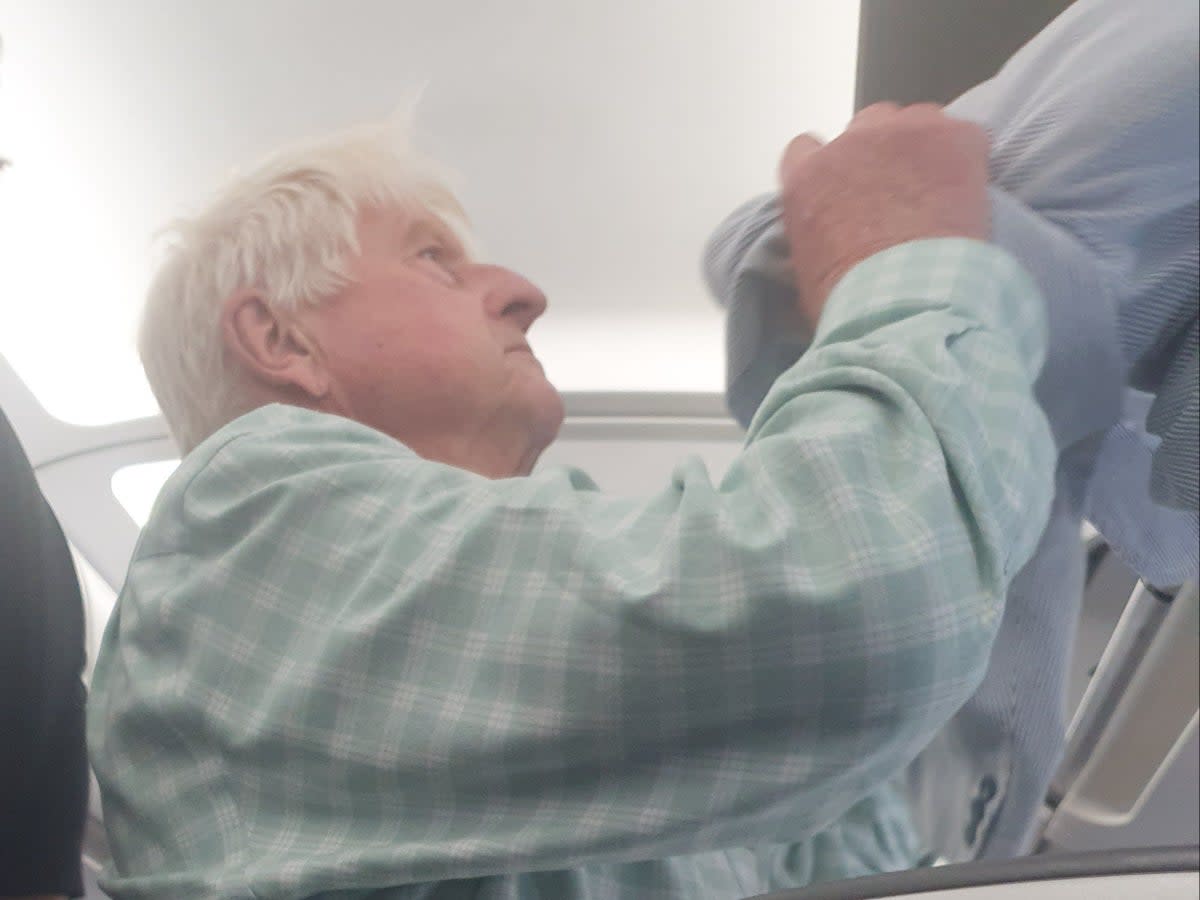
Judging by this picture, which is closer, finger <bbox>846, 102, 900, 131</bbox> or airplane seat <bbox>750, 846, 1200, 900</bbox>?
airplane seat <bbox>750, 846, 1200, 900</bbox>

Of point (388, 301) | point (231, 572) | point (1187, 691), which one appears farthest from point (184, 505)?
point (1187, 691)

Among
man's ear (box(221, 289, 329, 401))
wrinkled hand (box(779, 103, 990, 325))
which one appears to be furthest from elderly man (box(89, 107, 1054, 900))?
man's ear (box(221, 289, 329, 401))

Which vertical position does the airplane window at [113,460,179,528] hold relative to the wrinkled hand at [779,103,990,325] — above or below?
below

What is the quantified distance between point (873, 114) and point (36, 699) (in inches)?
18.2

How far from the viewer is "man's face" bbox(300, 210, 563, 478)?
552 mm

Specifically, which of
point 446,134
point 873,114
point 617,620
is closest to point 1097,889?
point 617,620

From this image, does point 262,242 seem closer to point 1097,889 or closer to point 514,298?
point 514,298

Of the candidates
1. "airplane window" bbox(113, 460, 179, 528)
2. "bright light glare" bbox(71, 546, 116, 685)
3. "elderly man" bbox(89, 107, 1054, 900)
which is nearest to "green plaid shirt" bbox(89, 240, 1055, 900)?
"elderly man" bbox(89, 107, 1054, 900)

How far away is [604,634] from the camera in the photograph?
0.35 m

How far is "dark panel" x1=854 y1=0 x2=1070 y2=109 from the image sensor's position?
38 centimetres

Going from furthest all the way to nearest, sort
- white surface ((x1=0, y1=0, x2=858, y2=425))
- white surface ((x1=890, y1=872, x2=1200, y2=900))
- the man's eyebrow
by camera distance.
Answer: the man's eyebrow, white surface ((x1=0, y1=0, x2=858, y2=425)), white surface ((x1=890, y1=872, x2=1200, y2=900))

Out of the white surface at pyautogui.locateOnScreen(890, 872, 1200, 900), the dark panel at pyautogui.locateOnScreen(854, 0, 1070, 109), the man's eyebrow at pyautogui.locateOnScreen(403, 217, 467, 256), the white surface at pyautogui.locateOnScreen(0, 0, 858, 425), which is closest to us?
the white surface at pyautogui.locateOnScreen(890, 872, 1200, 900)

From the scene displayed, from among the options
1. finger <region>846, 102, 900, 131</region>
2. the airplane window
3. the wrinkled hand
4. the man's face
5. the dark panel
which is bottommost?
the airplane window

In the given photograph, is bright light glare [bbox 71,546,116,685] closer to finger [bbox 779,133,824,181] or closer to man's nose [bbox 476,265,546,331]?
man's nose [bbox 476,265,546,331]
